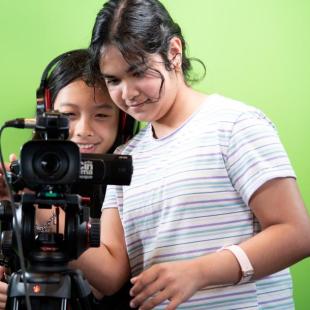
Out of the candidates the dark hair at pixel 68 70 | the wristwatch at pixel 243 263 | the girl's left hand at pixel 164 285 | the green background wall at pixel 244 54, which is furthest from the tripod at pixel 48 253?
the green background wall at pixel 244 54

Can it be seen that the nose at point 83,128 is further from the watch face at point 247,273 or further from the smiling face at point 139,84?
the watch face at point 247,273

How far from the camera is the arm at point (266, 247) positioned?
0.92 metres

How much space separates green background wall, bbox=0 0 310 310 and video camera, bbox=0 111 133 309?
73 centimetres

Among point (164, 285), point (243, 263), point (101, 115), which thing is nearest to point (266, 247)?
point (243, 263)

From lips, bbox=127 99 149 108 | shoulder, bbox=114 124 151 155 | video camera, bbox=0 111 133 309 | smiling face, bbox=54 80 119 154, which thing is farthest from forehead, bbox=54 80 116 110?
video camera, bbox=0 111 133 309

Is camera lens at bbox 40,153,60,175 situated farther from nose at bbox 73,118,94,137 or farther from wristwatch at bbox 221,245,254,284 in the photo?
nose at bbox 73,118,94,137

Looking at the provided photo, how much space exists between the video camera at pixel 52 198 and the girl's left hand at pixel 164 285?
9 cm

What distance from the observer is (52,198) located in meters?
0.82

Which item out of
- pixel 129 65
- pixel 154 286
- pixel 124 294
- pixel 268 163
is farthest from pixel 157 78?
pixel 124 294

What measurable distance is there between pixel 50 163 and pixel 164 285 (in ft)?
0.94

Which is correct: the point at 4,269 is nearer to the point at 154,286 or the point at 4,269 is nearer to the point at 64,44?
the point at 154,286

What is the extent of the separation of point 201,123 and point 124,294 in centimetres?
51

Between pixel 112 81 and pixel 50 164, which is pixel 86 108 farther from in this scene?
pixel 50 164

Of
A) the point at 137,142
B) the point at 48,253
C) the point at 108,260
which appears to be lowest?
the point at 108,260
